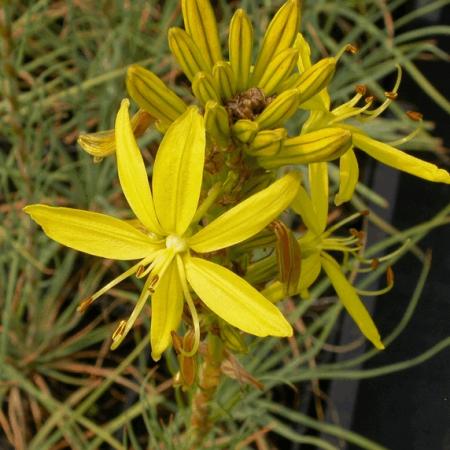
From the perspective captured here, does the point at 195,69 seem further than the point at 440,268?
No

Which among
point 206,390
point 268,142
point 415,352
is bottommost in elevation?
point 415,352

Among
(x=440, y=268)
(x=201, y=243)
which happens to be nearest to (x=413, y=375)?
(x=440, y=268)

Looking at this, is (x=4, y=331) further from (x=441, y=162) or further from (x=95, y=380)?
(x=441, y=162)

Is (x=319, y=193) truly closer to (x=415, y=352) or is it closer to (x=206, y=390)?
(x=206, y=390)

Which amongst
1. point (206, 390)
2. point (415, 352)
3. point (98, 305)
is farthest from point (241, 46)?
point (98, 305)

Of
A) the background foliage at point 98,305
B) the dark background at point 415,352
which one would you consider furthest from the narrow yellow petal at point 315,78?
the background foliage at point 98,305

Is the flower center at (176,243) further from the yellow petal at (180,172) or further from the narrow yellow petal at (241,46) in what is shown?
the narrow yellow petal at (241,46)

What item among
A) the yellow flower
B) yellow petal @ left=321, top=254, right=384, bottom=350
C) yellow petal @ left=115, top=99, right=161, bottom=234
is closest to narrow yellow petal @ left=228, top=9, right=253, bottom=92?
the yellow flower
